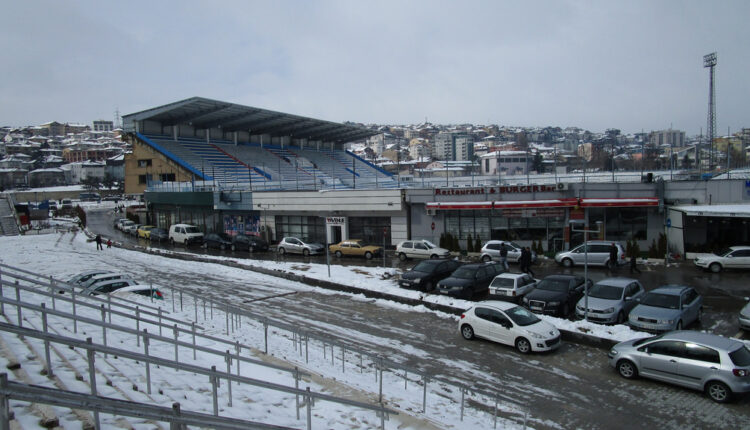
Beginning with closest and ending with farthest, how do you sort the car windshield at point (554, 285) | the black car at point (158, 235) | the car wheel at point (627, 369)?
1. the car wheel at point (627, 369)
2. the car windshield at point (554, 285)
3. the black car at point (158, 235)

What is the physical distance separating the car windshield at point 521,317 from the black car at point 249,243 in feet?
81.4

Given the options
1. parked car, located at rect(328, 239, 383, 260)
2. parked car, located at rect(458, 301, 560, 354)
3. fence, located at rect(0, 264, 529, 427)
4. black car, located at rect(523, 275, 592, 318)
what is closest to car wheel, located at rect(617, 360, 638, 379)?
parked car, located at rect(458, 301, 560, 354)

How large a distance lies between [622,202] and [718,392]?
60.0 ft

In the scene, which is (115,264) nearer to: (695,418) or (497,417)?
(497,417)

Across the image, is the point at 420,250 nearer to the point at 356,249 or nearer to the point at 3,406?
the point at 356,249

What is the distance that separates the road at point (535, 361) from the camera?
9.80 meters

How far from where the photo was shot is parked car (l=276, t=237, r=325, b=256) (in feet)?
107

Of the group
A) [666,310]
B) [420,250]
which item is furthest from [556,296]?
[420,250]

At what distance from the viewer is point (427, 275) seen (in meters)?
21.0

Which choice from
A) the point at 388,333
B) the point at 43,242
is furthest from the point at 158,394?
the point at 43,242

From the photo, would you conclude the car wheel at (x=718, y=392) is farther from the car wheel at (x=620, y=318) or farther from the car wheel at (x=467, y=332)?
the car wheel at (x=467, y=332)

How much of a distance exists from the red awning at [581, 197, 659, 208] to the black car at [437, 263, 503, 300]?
936cm

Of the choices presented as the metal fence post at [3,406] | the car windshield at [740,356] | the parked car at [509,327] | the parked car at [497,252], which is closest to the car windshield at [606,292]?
the parked car at [509,327]

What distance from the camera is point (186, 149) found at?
175ft
